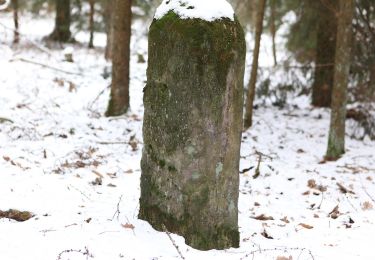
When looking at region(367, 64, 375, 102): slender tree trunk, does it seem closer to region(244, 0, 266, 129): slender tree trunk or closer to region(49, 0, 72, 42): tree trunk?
region(244, 0, 266, 129): slender tree trunk

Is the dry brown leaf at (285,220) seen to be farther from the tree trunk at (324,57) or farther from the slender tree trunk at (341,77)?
the tree trunk at (324,57)

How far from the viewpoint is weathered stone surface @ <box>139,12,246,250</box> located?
11.2 feet

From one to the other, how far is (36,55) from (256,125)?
29.0 feet

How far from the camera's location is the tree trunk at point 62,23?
60.5ft

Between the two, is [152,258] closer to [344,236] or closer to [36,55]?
[344,236]

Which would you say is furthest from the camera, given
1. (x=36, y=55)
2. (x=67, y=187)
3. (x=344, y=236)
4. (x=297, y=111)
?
(x=36, y=55)

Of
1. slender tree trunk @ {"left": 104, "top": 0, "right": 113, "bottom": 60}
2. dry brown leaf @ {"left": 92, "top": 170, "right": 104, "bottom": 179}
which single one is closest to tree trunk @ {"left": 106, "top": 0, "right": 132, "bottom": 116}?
dry brown leaf @ {"left": 92, "top": 170, "right": 104, "bottom": 179}

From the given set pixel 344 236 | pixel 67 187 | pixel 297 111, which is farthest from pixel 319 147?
pixel 67 187

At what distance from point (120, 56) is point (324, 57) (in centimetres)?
472

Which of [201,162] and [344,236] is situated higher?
[201,162]

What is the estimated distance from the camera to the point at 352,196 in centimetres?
559

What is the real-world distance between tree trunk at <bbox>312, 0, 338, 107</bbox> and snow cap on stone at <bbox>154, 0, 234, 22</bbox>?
640 centimetres

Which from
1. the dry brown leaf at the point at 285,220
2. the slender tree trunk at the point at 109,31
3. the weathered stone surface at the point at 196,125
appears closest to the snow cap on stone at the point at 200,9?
the weathered stone surface at the point at 196,125

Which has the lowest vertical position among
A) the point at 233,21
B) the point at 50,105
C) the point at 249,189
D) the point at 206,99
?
the point at 249,189
